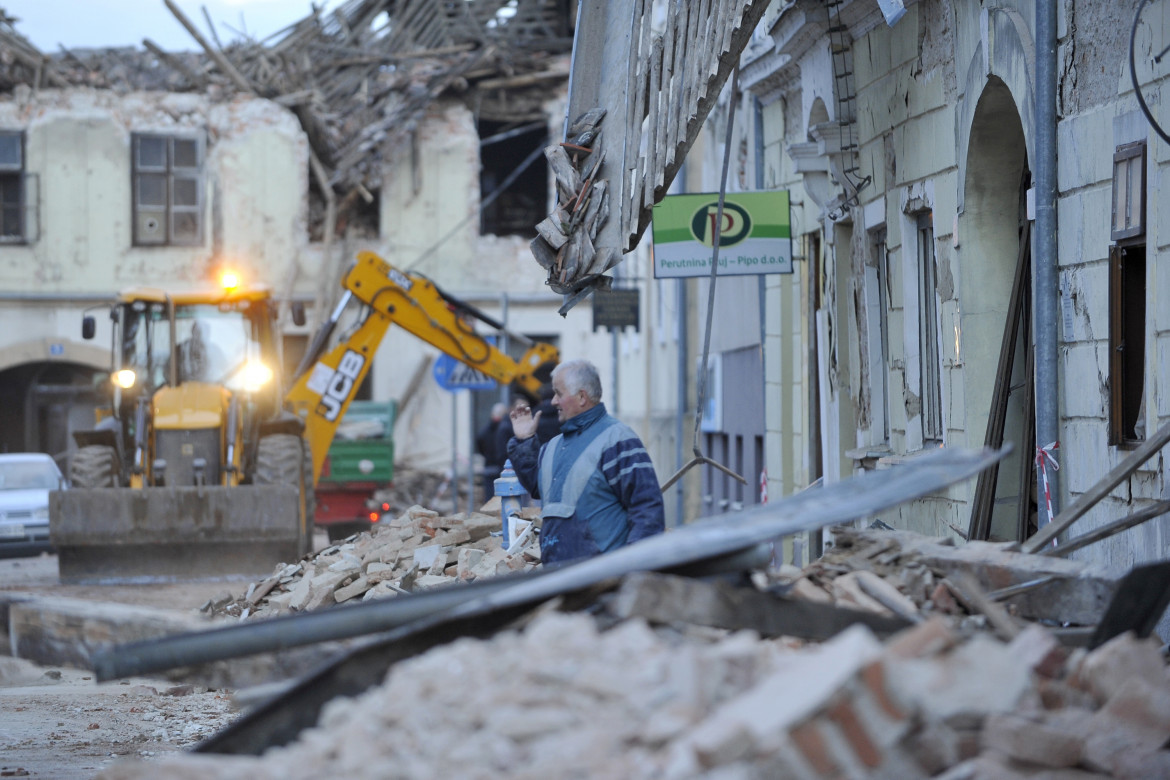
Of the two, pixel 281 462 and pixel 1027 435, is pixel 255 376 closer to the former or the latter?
pixel 281 462

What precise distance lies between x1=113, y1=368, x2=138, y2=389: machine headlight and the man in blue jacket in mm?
11999

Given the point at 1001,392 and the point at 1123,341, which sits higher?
the point at 1123,341

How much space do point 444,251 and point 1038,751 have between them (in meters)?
29.8

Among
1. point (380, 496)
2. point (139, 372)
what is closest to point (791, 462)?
point (139, 372)

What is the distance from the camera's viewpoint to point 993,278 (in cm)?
943

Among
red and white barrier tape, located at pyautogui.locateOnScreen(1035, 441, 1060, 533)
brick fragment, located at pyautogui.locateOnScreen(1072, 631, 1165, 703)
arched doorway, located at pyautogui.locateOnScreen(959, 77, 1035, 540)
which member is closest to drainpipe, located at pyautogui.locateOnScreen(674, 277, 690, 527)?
arched doorway, located at pyautogui.locateOnScreen(959, 77, 1035, 540)

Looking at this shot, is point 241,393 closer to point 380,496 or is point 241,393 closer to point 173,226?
point 380,496

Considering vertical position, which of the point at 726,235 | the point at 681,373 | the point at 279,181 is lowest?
the point at 681,373

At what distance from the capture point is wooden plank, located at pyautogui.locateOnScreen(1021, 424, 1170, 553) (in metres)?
6.02

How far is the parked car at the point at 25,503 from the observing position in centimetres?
2147

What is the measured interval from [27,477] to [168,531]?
6282 mm

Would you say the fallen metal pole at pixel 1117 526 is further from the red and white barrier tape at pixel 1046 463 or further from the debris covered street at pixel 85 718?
the debris covered street at pixel 85 718

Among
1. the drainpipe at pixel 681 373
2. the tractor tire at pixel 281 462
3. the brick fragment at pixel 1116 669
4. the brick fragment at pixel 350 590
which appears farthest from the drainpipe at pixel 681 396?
the brick fragment at pixel 1116 669

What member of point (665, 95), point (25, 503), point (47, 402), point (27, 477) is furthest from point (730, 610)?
point (47, 402)
